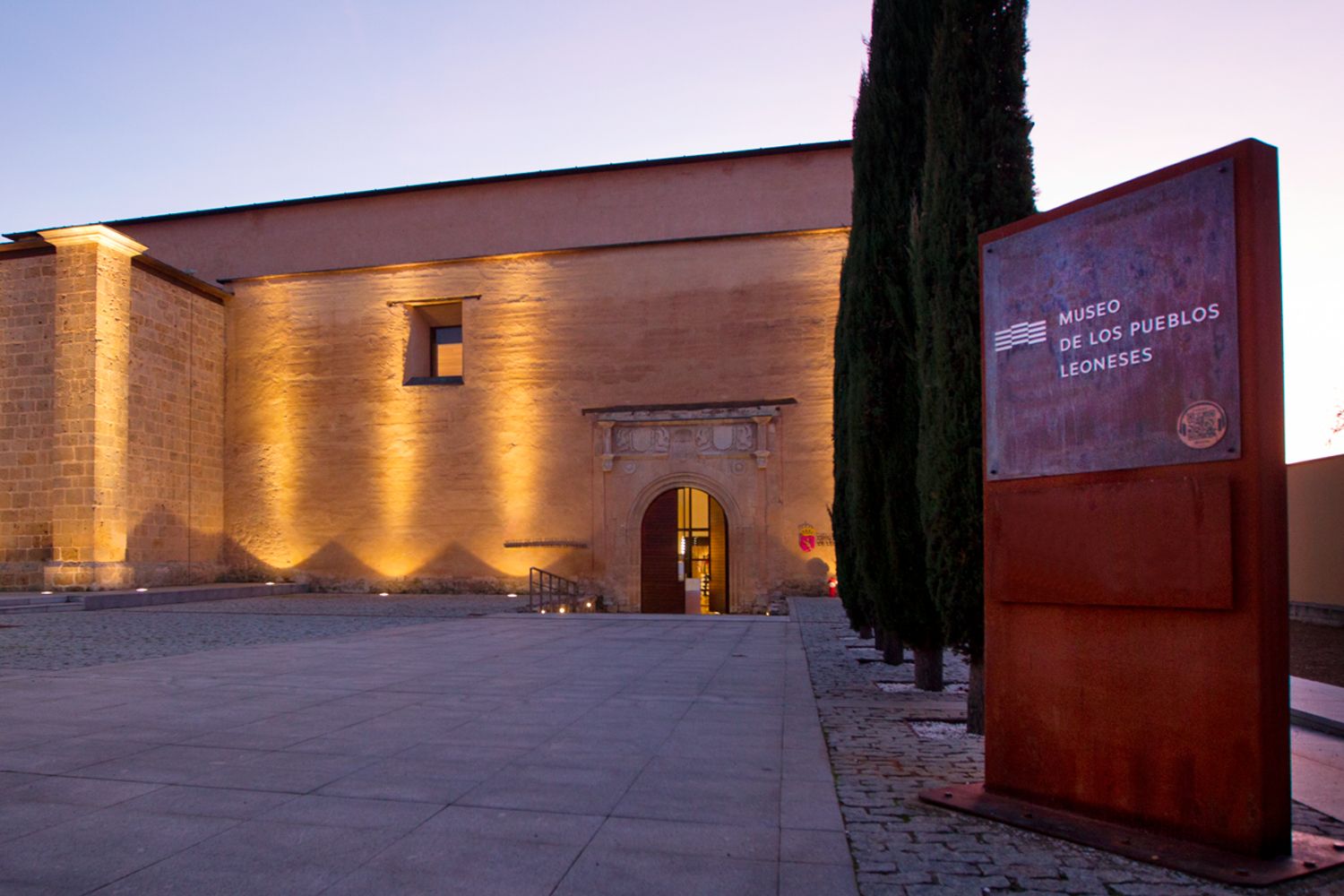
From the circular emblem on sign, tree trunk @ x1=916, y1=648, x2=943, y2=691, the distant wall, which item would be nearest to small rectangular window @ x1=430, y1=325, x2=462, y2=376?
the distant wall

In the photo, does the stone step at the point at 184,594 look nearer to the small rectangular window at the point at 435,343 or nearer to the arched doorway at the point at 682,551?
the small rectangular window at the point at 435,343

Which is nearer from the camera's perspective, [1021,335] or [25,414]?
[1021,335]

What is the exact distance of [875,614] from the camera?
7.30m

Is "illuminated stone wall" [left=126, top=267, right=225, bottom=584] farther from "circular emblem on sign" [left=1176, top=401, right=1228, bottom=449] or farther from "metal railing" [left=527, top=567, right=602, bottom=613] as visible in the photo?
"circular emblem on sign" [left=1176, top=401, right=1228, bottom=449]

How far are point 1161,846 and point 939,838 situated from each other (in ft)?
2.24

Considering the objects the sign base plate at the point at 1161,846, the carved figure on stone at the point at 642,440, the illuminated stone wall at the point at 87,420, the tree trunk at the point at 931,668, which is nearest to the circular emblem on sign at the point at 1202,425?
the sign base plate at the point at 1161,846

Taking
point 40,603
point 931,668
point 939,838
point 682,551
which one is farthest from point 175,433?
point 939,838

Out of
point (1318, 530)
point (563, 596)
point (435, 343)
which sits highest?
point (435, 343)

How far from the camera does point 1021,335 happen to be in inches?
139

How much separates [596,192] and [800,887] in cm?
2061

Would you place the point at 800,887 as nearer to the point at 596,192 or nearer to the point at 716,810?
the point at 716,810

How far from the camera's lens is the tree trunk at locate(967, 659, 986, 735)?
15.9ft

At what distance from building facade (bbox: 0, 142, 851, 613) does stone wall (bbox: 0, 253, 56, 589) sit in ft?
0.23

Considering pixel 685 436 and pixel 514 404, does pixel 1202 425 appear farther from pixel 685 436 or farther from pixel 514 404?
pixel 514 404
